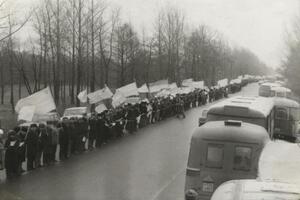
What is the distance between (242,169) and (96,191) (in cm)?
396

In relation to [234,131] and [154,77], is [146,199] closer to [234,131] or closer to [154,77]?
[234,131]

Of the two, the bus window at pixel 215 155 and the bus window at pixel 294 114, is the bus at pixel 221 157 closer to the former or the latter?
the bus window at pixel 215 155

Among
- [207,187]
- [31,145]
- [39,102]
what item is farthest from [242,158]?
[39,102]

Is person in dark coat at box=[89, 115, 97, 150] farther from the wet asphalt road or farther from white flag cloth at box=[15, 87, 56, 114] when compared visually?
white flag cloth at box=[15, 87, 56, 114]

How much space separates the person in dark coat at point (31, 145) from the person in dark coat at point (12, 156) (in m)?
0.53

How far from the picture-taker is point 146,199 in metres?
12.8

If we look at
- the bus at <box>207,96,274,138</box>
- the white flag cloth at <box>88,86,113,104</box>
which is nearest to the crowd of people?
the white flag cloth at <box>88,86,113,104</box>

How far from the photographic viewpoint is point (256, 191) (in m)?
5.42

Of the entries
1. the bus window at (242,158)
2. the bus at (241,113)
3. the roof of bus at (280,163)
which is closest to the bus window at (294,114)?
the bus at (241,113)

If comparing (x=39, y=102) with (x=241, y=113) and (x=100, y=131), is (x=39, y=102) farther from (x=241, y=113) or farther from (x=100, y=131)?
(x=241, y=113)

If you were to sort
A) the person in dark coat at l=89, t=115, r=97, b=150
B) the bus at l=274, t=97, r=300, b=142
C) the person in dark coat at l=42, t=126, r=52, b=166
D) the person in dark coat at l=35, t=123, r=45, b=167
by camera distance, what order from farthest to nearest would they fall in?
the bus at l=274, t=97, r=300, b=142 < the person in dark coat at l=89, t=115, r=97, b=150 < the person in dark coat at l=42, t=126, r=52, b=166 < the person in dark coat at l=35, t=123, r=45, b=167

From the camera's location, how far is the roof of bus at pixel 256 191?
522cm

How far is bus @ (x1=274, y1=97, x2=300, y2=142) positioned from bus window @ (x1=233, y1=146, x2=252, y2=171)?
1013 cm

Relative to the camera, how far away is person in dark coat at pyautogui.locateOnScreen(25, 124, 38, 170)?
15695 mm
